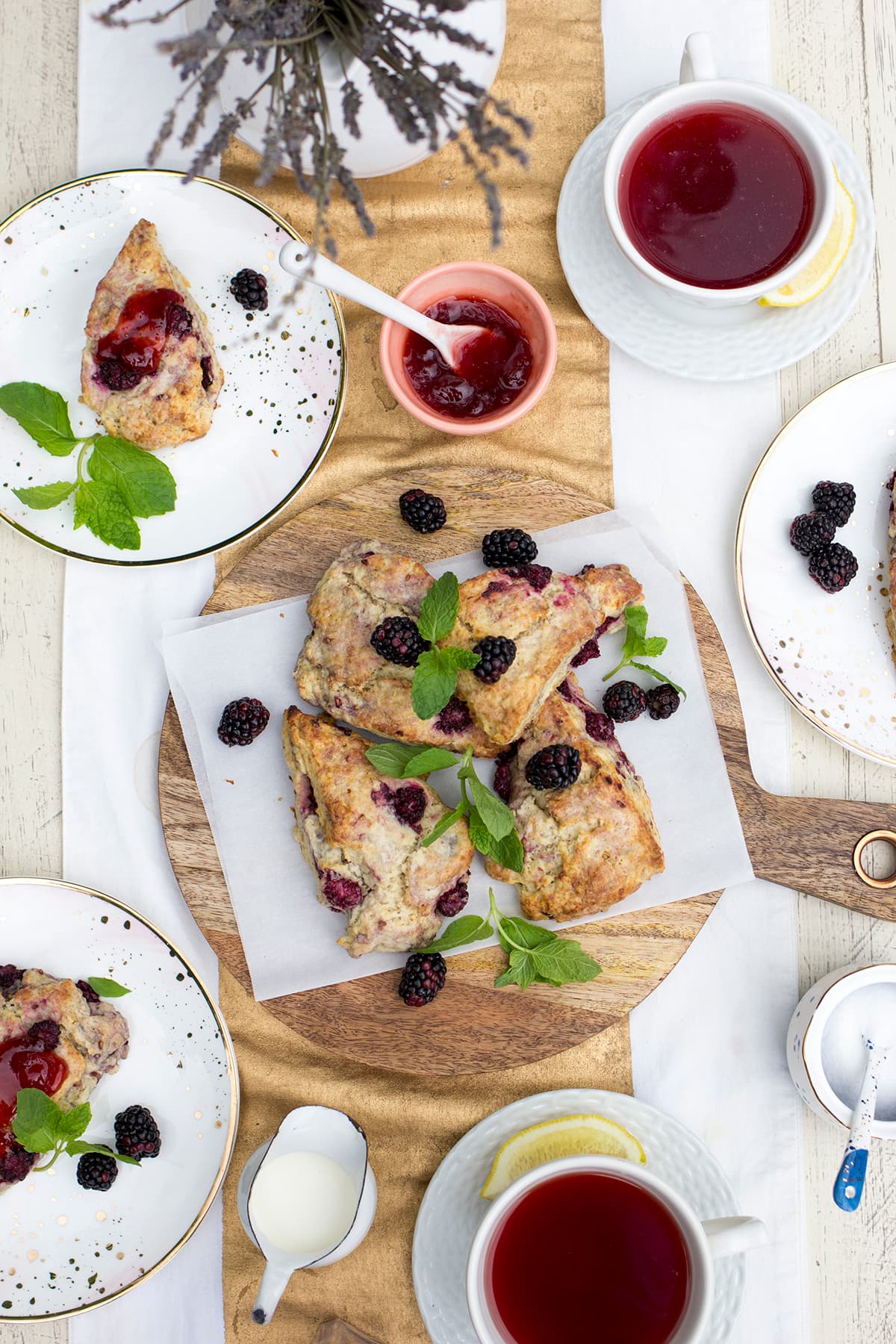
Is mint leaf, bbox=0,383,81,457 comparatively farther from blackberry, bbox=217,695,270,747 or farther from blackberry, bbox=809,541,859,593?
blackberry, bbox=809,541,859,593

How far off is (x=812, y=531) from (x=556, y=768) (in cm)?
101

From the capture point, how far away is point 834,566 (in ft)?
9.34

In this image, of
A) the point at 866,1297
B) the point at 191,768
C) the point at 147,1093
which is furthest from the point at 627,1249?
the point at 191,768

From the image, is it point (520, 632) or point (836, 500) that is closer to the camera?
point (520, 632)

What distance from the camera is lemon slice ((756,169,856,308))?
2715 millimetres

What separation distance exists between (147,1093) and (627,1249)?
1.36 m

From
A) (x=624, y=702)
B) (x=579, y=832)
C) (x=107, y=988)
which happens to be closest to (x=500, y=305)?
(x=624, y=702)

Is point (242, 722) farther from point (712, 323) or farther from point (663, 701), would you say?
point (712, 323)

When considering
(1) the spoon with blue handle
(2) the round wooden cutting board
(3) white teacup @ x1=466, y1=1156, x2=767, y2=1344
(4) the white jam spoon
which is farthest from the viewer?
(2) the round wooden cutting board

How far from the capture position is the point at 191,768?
9.56ft

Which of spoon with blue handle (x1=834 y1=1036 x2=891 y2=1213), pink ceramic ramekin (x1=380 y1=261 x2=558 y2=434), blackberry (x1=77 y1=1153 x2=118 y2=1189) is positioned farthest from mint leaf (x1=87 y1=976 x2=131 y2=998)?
spoon with blue handle (x1=834 y1=1036 x2=891 y2=1213)

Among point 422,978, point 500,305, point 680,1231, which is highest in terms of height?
point 500,305

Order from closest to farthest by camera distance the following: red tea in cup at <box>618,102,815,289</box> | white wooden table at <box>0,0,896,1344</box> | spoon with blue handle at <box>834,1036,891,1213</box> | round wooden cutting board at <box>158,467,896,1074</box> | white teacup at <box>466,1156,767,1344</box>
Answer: white teacup at <box>466,1156,767,1344</box> < red tea in cup at <box>618,102,815,289</box> < spoon with blue handle at <box>834,1036,891,1213</box> < round wooden cutting board at <box>158,467,896,1074</box> < white wooden table at <box>0,0,896,1344</box>

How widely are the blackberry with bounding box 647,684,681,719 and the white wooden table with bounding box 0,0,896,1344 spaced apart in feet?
1.47
